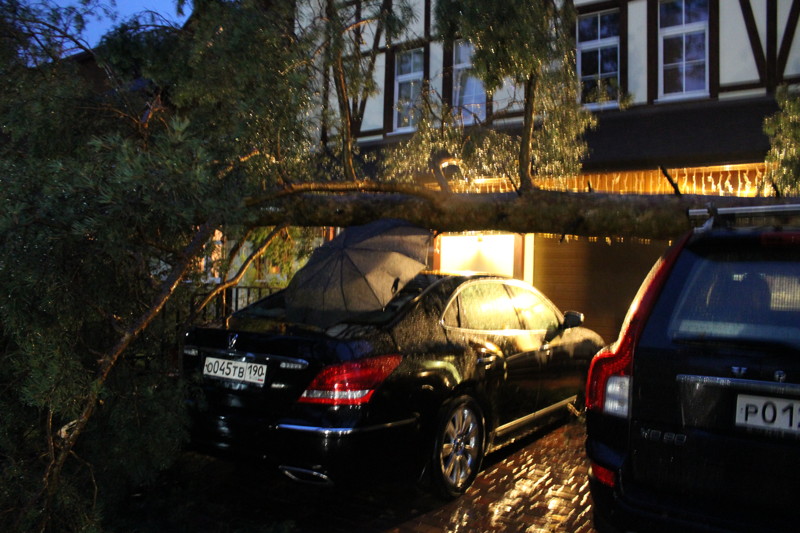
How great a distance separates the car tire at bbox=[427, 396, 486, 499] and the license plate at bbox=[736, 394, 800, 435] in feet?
7.24

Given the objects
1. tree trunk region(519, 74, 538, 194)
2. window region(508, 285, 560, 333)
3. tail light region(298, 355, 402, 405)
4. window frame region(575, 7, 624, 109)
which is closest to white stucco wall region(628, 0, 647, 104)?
window frame region(575, 7, 624, 109)

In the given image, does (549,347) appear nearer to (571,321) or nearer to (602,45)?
(571,321)

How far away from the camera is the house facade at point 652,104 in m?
9.52

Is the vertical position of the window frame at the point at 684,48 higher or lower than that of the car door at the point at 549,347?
higher

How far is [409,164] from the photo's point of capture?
26.5 ft

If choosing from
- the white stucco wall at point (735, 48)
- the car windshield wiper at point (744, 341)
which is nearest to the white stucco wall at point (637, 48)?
the white stucco wall at point (735, 48)

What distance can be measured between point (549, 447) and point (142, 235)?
400cm

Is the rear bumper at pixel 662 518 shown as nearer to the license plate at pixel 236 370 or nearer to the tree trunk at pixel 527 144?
the license plate at pixel 236 370

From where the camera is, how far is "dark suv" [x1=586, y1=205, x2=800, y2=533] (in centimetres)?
237

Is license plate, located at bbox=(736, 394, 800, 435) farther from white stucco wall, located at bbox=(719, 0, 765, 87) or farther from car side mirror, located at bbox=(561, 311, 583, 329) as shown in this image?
white stucco wall, located at bbox=(719, 0, 765, 87)

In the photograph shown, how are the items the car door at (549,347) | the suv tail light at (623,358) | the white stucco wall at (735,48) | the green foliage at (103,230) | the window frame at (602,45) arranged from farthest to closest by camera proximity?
the window frame at (602,45) < the white stucco wall at (735,48) < the car door at (549,347) < the green foliage at (103,230) < the suv tail light at (623,358)

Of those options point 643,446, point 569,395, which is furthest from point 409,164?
point 643,446

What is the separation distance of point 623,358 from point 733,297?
1.65 ft

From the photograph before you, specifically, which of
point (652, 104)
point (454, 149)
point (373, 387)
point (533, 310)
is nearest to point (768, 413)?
point (373, 387)
